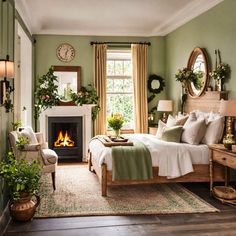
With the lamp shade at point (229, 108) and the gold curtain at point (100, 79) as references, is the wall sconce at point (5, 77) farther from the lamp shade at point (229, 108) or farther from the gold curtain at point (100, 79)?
the gold curtain at point (100, 79)

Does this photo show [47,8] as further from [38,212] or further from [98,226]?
[98,226]

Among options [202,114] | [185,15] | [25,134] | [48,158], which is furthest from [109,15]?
[48,158]

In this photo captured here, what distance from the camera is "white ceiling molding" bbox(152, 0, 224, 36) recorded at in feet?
18.0

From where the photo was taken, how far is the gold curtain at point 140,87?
7.81 m

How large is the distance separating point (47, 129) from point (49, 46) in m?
2.03

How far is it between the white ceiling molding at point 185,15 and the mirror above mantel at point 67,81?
7.30 feet

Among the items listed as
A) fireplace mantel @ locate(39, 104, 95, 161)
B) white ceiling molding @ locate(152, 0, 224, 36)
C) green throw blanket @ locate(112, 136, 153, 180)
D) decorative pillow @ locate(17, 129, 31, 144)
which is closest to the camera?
green throw blanket @ locate(112, 136, 153, 180)

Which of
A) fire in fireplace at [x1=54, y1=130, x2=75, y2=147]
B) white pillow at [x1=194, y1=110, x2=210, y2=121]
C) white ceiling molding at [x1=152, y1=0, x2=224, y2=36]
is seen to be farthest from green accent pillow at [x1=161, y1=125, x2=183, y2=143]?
fire in fireplace at [x1=54, y1=130, x2=75, y2=147]

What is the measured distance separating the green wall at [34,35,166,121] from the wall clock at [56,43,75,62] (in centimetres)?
8

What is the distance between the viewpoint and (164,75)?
8.10m

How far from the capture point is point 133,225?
137 inches

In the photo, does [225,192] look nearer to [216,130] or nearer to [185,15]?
[216,130]

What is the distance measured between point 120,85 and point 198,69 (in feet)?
8.10

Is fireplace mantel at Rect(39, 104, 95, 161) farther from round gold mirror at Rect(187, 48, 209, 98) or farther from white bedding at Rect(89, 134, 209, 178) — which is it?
white bedding at Rect(89, 134, 209, 178)
